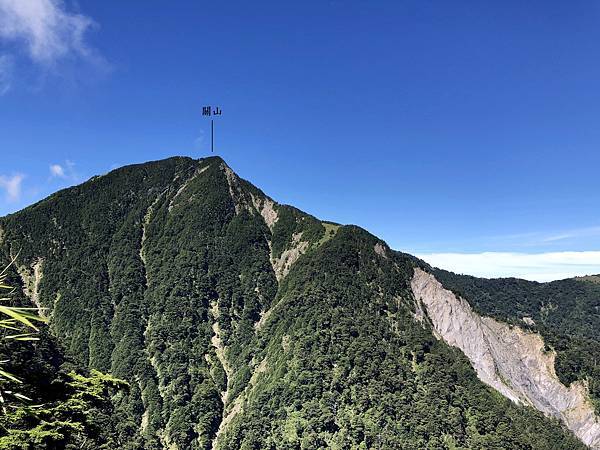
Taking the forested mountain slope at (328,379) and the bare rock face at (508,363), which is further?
the bare rock face at (508,363)

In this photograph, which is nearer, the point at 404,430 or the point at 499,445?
the point at 499,445

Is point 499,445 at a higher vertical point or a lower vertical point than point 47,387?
lower

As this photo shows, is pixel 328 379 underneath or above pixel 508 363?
above

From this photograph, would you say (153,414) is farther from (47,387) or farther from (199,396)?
(47,387)

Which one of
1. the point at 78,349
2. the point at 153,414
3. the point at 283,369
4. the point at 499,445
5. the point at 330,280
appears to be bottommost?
the point at 499,445

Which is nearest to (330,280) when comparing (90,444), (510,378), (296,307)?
(296,307)

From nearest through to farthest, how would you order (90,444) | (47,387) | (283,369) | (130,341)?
(47,387), (90,444), (283,369), (130,341)

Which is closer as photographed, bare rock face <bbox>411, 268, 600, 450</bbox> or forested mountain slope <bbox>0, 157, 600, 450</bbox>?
forested mountain slope <bbox>0, 157, 600, 450</bbox>

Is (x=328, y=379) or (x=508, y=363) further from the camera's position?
(x=508, y=363)
